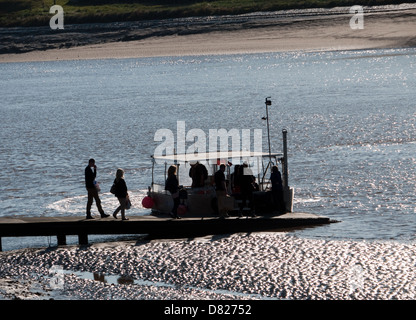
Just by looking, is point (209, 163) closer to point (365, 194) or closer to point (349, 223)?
point (349, 223)

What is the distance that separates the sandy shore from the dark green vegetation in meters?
6.72

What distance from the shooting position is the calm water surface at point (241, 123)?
26141 mm

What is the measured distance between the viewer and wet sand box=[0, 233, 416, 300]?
1645cm

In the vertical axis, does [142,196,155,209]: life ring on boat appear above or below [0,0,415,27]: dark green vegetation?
below

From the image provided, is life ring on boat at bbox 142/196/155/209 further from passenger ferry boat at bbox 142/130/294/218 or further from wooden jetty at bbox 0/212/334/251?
wooden jetty at bbox 0/212/334/251

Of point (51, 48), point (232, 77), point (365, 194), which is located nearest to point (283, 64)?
point (232, 77)

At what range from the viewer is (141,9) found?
110m

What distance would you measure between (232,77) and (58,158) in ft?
145

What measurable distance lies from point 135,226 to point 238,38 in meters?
70.8

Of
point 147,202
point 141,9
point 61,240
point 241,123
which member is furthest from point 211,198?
point 141,9

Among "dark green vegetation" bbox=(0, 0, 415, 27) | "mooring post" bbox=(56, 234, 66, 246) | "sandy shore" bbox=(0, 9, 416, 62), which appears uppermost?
"dark green vegetation" bbox=(0, 0, 415, 27)

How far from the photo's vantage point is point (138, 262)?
1873cm

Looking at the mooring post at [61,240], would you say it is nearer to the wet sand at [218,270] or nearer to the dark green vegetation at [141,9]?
the wet sand at [218,270]

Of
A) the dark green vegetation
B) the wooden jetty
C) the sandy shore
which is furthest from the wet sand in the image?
the dark green vegetation
